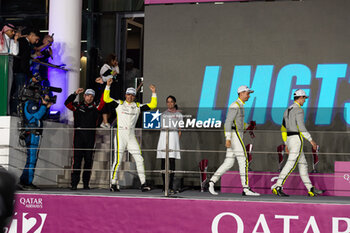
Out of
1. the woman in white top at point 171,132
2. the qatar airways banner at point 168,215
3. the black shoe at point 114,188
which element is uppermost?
the woman in white top at point 171,132

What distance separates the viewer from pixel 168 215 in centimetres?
746

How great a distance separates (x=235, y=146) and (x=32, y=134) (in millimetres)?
3023

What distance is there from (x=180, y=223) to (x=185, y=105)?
3869 millimetres

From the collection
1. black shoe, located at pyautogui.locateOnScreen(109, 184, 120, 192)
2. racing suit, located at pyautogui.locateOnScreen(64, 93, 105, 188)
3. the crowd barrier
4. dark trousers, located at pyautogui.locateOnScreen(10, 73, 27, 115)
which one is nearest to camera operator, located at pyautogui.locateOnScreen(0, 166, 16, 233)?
black shoe, located at pyautogui.locateOnScreen(109, 184, 120, 192)

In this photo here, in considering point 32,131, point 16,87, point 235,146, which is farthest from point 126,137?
point 16,87

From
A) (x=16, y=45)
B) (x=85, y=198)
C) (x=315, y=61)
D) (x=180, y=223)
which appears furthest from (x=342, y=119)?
(x=16, y=45)

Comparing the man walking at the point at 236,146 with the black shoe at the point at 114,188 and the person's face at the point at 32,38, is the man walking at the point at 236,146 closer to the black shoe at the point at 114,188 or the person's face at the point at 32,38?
the black shoe at the point at 114,188

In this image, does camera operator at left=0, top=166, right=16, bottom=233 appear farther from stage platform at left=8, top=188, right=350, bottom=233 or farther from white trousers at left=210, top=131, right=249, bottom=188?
white trousers at left=210, top=131, right=249, bottom=188

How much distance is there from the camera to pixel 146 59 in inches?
440

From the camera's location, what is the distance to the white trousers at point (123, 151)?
8570mm

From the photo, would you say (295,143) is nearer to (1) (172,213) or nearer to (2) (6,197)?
(1) (172,213)

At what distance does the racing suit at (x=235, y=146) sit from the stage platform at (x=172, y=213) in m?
0.70

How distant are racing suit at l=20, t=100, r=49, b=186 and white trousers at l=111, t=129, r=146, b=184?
3.89ft

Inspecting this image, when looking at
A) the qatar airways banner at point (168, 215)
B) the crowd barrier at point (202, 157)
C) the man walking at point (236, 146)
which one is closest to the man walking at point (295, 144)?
the crowd barrier at point (202, 157)
